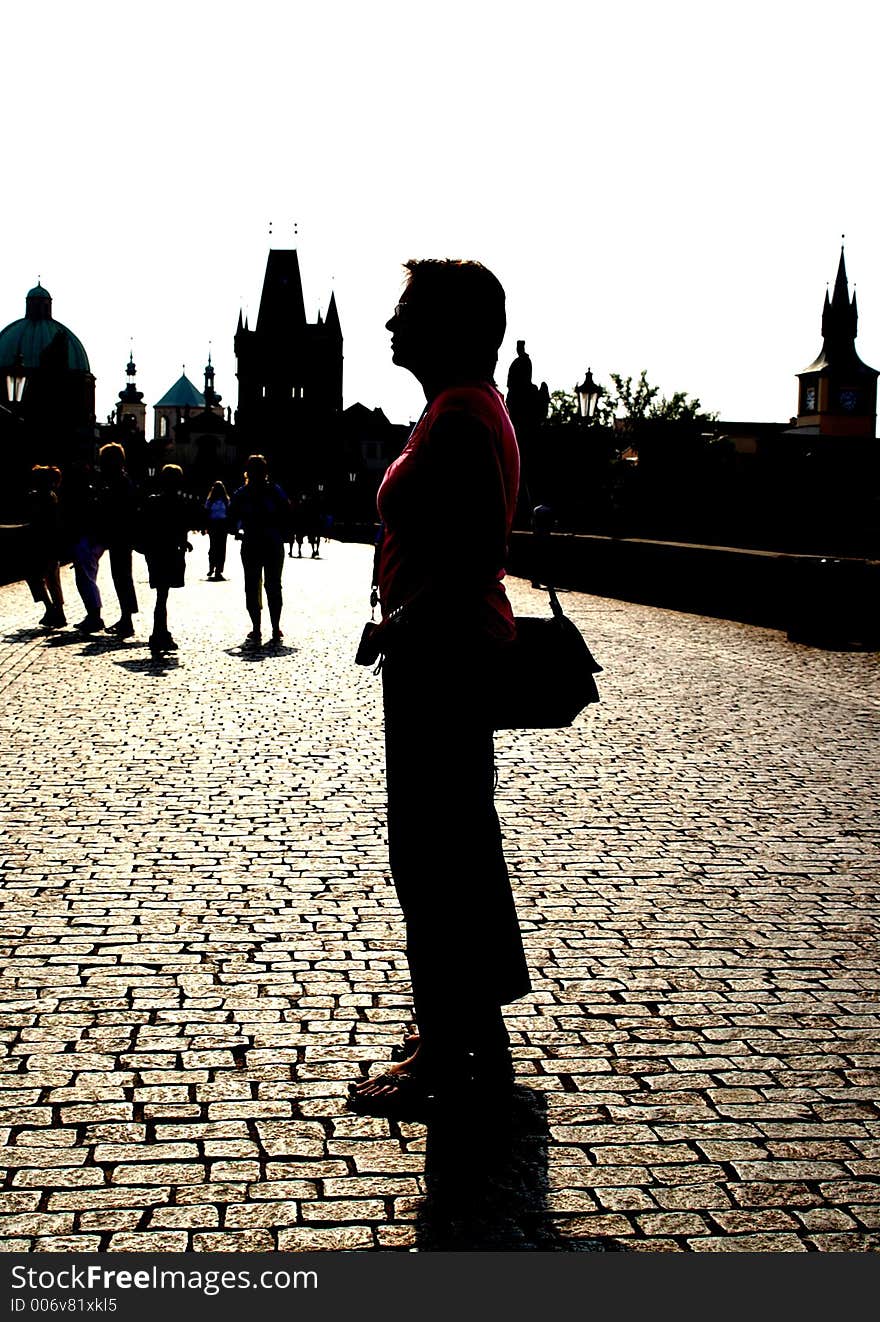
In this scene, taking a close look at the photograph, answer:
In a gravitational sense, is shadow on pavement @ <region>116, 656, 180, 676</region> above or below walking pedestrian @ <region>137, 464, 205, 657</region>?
below

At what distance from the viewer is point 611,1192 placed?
11.6 feet

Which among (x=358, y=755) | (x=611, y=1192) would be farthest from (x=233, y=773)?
(x=611, y=1192)

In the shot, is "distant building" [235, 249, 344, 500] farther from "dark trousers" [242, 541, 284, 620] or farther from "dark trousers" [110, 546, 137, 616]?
"dark trousers" [242, 541, 284, 620]

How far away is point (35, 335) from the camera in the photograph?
141625 millimetres

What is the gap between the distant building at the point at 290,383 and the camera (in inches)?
5719

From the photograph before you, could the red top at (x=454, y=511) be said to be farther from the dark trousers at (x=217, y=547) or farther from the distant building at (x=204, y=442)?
the distant building at (x=204, y=442)

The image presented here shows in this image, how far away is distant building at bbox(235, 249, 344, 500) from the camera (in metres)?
145

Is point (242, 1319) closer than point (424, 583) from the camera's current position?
Yes

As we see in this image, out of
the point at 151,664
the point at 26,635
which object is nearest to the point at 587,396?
the point at 26,635

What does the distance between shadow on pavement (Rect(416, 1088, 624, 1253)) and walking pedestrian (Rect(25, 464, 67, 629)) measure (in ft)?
48.2

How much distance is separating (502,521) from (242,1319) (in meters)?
1.88

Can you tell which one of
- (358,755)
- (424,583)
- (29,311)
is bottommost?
(358,755)

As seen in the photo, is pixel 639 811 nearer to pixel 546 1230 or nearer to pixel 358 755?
pixel 358 755

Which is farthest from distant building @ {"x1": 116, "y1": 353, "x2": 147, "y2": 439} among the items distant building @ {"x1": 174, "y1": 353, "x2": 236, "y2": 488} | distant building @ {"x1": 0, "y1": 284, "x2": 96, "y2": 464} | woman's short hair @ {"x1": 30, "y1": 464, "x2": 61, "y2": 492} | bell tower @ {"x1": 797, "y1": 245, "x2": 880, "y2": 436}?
woman's short hair @ {"x1": 30, "y1": 464, "x2": 61, "y2": 492}
